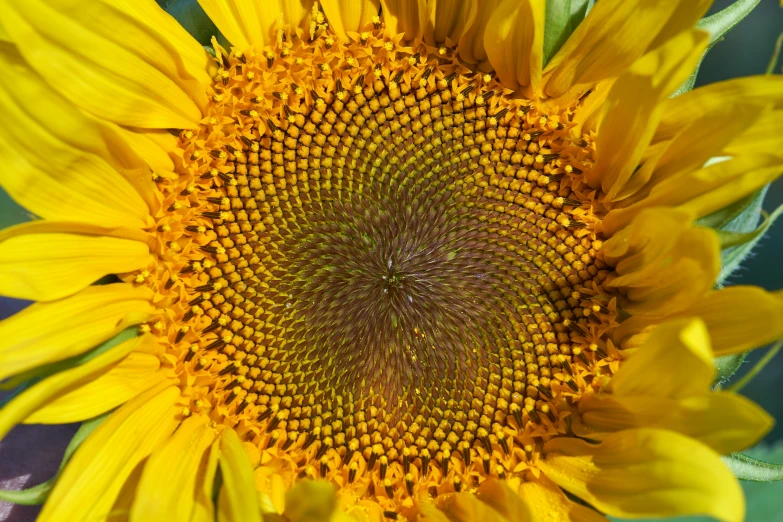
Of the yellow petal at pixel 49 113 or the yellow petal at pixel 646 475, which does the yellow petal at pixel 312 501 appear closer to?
the yellow petal at pixel 646 475

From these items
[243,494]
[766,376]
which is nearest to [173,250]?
[243,494]

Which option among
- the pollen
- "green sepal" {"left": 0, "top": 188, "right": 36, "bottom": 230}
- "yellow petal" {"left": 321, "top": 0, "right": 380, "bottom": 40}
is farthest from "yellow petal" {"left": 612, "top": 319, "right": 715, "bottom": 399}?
"green sepal" {"left": 0, "top": 188, "right": 36, "bottom": 230}

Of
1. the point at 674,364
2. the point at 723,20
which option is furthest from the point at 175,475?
the point at 723,20

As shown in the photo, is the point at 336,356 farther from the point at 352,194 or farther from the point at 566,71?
the point at 566,71

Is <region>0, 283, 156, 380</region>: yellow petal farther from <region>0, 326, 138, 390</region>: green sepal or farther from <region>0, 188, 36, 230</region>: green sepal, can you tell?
<region>0, 188, 36, 230</region>: green sepal

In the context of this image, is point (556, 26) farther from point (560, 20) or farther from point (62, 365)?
point (62, 365)

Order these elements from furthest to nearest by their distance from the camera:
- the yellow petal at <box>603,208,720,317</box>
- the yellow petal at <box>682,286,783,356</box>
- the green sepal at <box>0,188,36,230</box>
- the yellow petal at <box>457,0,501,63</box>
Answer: the green sepal at <box>0,188,36,230</box>, the yellow petal at <box>457,0,501,63</box>, the yellow petal at <box>603,208,720,317</box>, the yellow petal at <box>682,286,783,356</box>
